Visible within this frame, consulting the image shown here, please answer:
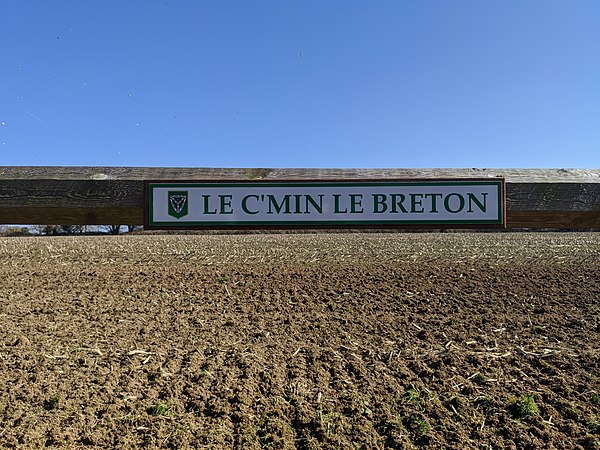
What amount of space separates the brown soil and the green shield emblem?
4.63ft

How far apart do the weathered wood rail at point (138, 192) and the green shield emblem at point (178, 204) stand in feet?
0.62

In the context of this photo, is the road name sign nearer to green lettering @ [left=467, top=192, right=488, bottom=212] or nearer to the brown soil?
green lettering @ [left=467, top=192, right=488, bottom=212]

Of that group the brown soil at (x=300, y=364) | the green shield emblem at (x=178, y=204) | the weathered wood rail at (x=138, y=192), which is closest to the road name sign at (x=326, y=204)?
the green shield emblem at (x=178, y=204)

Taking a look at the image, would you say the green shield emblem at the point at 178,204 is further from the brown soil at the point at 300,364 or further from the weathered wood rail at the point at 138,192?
the brown soil at the point at 300,364

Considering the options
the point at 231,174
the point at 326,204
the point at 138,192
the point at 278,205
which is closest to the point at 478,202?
the point at 326,204

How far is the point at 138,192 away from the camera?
100 inches

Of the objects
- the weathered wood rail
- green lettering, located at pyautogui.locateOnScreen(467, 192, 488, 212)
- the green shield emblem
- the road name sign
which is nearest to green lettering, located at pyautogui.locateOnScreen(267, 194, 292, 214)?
the road name sign

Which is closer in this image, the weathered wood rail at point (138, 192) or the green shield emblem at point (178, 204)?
the green shield emblem at point (178, 204)

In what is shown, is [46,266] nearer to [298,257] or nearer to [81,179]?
[298,257]

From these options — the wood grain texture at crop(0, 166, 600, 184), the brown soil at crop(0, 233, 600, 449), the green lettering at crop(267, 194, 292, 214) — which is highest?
the wood grain texture at crop(0, 166, 600, 184)

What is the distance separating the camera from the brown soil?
281 centimetres

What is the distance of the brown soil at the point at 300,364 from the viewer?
281cm

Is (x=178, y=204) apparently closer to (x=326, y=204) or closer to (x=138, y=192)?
(x=138, y=192)

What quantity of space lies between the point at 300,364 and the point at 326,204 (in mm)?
1853
